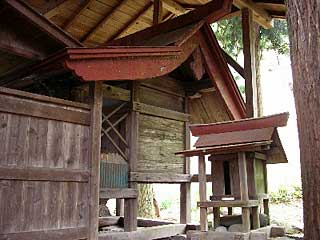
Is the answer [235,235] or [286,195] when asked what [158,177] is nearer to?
[235,235]

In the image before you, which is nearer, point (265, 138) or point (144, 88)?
point (265, 138)

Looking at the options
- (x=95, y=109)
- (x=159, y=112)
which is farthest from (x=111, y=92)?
(x=95, y=109)

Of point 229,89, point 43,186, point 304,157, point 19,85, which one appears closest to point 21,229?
point 43,186

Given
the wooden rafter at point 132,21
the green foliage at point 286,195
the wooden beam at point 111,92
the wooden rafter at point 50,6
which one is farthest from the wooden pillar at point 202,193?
the green foliage at point 286,195

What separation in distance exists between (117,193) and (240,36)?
6167mm

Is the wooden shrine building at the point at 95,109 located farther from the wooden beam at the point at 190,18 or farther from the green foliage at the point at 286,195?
the green foliage at the point at 286,195

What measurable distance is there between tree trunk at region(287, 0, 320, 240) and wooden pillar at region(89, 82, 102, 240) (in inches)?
108

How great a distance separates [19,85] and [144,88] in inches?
102

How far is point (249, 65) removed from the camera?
6238 millimetres

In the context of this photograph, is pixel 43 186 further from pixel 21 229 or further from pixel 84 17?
pixel 84 17

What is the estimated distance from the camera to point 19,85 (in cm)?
515

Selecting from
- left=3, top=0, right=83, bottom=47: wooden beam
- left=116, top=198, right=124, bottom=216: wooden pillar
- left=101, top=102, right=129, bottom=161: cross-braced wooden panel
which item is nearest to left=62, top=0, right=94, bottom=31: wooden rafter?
left=101, top=102, right=129, bottom=161: cross-braced wooden panel

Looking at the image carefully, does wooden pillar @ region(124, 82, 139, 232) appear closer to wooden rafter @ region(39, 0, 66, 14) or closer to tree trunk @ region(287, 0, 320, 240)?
wooden rafter @ region(39, 0, 66, 14)

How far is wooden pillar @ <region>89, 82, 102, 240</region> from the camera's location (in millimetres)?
4477
